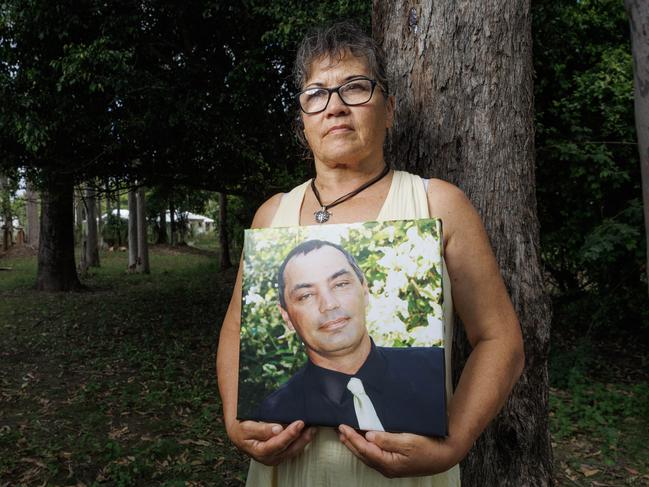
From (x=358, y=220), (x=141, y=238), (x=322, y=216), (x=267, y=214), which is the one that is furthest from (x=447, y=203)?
(x=141, y=238)

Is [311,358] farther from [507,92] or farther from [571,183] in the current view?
[571,183]

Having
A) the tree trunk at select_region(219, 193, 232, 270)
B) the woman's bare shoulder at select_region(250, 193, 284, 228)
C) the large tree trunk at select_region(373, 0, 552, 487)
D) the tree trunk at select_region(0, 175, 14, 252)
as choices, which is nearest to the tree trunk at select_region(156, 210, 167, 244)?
the tree trunk at select_region(0, 175, 14, 252)

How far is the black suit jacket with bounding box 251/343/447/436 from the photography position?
1220mm

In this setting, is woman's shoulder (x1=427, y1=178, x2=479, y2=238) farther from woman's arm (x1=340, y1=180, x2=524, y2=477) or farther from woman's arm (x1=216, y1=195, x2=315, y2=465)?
woman's arm (x1=216, y1=195, x2=315, y2=465)

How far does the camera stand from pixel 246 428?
4.54 feet

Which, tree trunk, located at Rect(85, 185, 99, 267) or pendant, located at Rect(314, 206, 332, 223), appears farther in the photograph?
tree trunk, located at Rect(85, 185, 99, 267)

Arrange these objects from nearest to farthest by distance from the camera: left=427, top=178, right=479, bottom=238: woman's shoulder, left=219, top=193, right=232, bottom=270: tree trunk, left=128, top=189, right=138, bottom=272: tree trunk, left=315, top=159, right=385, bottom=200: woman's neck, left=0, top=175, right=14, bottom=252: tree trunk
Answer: left=427, top=178, right=479, bottom=238: woman's shoulder, left=315, top=159, right=385, bottom=200: woman's neck, left=219, top=193, right=232, bottom=270: tree trunk, left=128, top=189, right=138, bottom=272: tree trunk, left=0, top=175, right=14, bottom=252: tree trunk

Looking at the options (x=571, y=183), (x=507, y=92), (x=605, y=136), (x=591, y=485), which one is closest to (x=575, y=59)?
(x=605, y=136)

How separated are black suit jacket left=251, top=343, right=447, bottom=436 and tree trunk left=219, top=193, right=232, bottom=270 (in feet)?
49.1

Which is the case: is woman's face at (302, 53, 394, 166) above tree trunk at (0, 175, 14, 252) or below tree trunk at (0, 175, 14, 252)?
below

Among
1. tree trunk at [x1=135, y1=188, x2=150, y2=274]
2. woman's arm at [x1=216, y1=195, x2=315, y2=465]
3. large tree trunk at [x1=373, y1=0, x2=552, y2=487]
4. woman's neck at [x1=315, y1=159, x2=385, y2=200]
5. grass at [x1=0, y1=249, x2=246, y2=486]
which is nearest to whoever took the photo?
woman's arm at [x1=216, y1=195, x2=315, y2=465]

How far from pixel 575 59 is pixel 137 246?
14317mm

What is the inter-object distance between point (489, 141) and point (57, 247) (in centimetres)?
1164

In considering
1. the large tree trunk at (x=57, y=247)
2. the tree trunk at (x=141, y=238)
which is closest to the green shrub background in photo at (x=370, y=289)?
the large tree trunk at (x=57, y=247)
